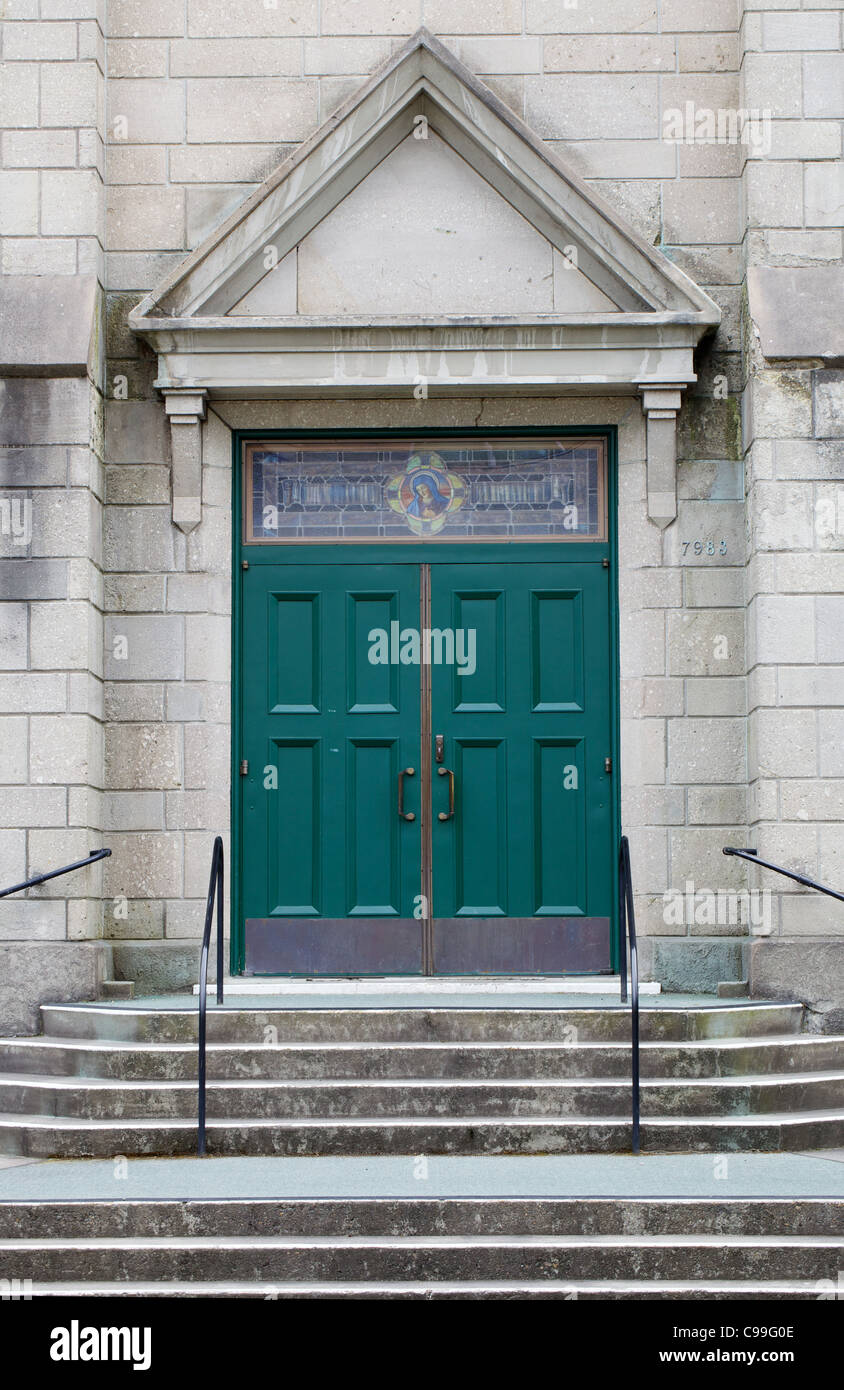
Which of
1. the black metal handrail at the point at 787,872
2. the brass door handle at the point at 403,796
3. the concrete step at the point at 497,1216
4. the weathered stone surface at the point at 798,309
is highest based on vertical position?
the weathered stone surface at the point at 798,309

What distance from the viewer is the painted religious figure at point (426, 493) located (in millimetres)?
9352

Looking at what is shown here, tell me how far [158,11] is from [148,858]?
514 cm

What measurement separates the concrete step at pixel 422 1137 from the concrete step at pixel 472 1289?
1.11 m

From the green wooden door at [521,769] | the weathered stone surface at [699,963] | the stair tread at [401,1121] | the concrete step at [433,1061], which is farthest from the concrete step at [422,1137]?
the green wooden door at [521,769]

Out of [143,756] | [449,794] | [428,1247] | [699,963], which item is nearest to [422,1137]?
[428,1247]

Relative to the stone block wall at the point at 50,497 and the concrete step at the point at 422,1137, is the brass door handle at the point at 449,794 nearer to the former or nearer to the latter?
the stone block wall at the point at 50,497

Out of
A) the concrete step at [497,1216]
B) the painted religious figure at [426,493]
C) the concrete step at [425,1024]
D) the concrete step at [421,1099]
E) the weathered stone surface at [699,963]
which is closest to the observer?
the concrete step at [497,1216]

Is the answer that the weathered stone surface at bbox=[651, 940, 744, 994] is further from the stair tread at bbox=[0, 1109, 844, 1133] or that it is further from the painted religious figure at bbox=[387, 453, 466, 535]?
the painted religious figure at bbox=[387, 453, 466, 535]

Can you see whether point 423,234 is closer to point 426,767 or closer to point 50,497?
point 50,497

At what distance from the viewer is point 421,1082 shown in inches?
278

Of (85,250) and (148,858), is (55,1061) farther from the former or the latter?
(85,250)

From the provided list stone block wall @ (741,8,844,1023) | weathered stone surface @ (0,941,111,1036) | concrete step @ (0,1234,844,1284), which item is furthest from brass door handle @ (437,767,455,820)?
concrete step @ (0,1234,844,1284)

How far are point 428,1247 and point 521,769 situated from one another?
4.00m

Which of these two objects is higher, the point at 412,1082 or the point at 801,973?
the point at 801,973
